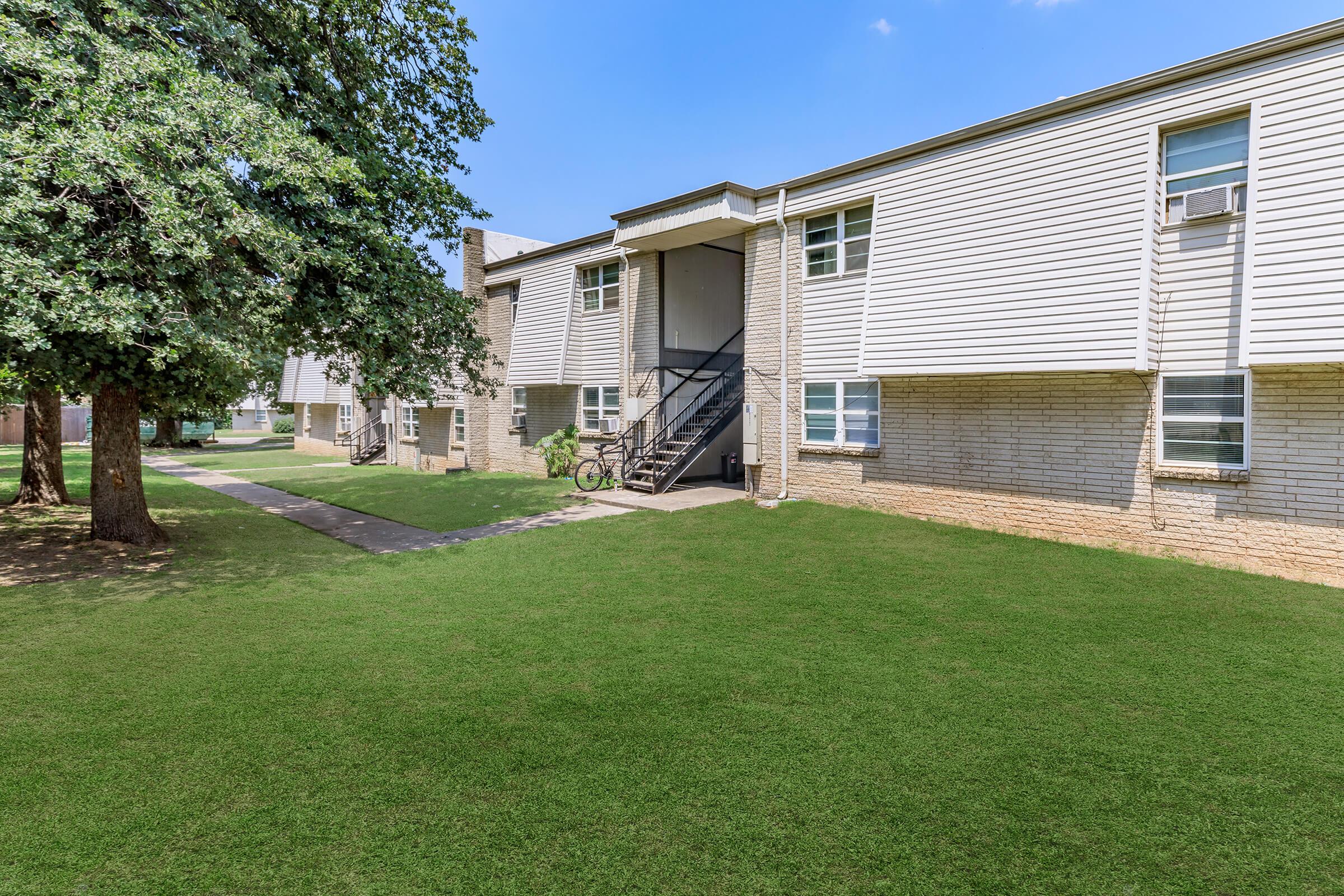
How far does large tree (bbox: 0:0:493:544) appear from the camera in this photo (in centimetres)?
628

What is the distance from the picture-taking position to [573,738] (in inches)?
159

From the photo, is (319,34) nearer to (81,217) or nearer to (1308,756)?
(81,217)

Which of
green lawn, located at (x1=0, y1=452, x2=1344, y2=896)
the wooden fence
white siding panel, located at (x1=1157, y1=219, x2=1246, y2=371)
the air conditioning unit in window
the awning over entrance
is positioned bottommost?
green lawn, located at (x1=0, y1=452, x2=1344, y2=896)

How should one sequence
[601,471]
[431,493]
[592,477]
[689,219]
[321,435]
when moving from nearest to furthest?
[689,219] → [601,471] → [431,493] → [592,477] → [321,435]

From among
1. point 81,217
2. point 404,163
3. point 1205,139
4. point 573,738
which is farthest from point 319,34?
point 1205,139

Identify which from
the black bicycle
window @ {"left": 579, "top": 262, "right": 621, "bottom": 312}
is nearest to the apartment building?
the black bicycle

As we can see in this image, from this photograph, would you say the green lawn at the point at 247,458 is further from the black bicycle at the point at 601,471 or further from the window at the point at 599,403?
the black bicycle at the point at 601,471

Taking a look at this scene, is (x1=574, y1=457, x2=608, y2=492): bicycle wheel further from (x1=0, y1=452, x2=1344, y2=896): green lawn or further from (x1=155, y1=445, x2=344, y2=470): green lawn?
(x1=155, y1=445, x2=344, y2=470): green lawn

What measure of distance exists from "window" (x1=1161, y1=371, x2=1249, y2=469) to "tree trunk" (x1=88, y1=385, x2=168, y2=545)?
14023 millimetres

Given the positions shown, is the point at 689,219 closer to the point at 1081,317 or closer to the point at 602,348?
the point at 602,348

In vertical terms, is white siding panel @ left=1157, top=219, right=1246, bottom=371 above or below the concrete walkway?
above

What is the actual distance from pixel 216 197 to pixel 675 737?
6996 millimetres

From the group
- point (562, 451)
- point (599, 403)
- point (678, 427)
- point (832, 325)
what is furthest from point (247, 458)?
point (832, 325)

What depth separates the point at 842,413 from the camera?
1250cm
